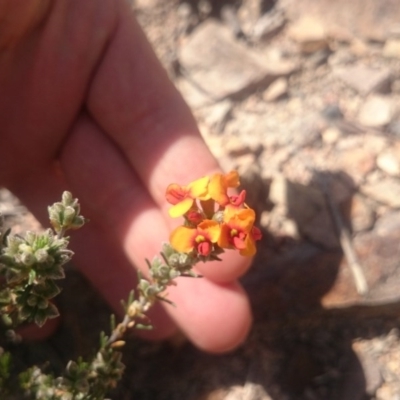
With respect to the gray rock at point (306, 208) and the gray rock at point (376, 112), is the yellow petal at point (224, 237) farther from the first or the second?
the gray rock at point (376, 112)

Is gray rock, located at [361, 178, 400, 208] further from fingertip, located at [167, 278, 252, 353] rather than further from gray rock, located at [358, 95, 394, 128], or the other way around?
fingertip, located at [167, 278, 252, 353]

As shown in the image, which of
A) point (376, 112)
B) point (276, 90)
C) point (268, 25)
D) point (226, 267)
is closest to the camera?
point (226, 267)

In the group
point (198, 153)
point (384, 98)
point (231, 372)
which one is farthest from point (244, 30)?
point (231, 372)

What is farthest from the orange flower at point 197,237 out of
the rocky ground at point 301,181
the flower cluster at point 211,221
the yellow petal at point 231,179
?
the rocky ground at point 301,181

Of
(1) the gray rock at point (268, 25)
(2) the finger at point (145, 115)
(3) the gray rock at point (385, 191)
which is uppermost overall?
(2) the finger at point (145, 115)

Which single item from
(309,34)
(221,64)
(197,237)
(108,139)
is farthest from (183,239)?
(309,34)

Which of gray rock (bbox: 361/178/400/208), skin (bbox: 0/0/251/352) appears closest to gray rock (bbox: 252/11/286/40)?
skin (bbox: 0/0/251/352)

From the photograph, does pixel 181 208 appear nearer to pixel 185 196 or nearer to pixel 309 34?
pixel 185 196
